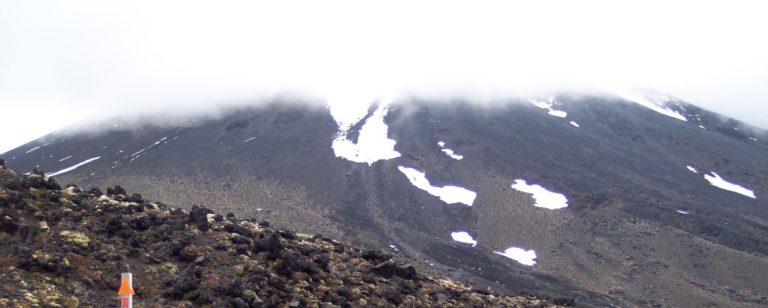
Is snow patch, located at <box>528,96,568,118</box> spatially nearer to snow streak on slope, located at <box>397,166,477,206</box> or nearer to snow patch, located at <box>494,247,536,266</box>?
snow streak on slope, located at <box>397,166,477,206</box>

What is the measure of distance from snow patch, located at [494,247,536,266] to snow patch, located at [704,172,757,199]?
35.6m

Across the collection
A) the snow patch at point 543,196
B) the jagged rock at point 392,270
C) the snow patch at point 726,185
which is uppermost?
the jagged rock at point 392,270

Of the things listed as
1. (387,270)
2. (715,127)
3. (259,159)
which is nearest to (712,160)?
(715,127)

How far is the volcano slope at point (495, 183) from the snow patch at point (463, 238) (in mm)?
259

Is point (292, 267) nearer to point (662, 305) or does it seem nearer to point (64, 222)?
point (64, 222)

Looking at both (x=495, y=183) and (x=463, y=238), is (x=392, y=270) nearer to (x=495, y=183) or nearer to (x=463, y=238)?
(x=463, y=238)

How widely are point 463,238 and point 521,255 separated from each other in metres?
6.09

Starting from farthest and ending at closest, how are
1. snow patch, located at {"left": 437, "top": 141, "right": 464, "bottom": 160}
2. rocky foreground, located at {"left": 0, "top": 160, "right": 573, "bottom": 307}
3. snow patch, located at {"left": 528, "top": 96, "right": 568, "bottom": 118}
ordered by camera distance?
snow patch, located at {"left": 528, "top": 96, "right": 568, "bottom": 118}
snow patch, located at {"left": 437, "top": 141, "right": 464, "bottom": 160}
rocky foreground, located at {"left": 0, "top": 160, "right": 573, "bottom": 307}

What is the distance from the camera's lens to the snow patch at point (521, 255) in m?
57.1

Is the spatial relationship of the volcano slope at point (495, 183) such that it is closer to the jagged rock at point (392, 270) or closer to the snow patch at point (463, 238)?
the snow patch at point (463, 238)


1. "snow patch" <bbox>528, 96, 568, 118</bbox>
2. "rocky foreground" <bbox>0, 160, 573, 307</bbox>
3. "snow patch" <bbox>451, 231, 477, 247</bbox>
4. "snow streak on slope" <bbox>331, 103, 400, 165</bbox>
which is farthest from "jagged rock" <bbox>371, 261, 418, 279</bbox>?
"snow patch" <bbox>528, 96, 568, 118</bbox>

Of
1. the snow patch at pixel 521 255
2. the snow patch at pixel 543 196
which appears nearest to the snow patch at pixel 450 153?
the snow patch at pixel 543 196

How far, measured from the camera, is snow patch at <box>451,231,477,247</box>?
202 feet

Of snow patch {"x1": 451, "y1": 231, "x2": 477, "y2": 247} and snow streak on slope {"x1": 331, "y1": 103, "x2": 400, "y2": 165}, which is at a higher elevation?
snow streak on slope {"x1": 331, "y1": 103, "x2": 400, "y2": 165}
